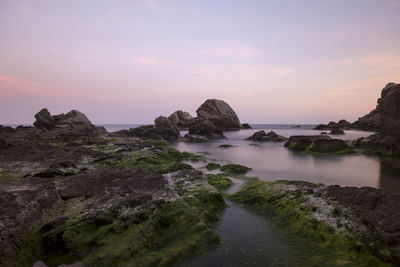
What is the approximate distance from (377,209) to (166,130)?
2378 inches

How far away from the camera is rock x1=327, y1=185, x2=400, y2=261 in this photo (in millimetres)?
6027

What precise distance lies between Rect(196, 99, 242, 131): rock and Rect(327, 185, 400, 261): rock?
3744 inches

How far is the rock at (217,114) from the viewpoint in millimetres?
105875

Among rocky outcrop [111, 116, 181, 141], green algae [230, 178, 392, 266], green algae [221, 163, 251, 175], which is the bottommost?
green algae [221, 163, 251, 175]

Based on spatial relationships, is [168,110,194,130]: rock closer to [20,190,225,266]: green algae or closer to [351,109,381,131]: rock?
[351,109,381,131]: rock

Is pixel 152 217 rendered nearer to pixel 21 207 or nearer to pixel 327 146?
pixel 21 207

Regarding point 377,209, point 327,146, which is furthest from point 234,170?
point 327,146

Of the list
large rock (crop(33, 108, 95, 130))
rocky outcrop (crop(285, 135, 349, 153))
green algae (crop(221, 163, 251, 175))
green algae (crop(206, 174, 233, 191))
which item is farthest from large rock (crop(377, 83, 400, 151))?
large rock (crop(33, 108, 95, 130))

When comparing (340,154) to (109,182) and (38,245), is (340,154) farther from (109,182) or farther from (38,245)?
(38,245)

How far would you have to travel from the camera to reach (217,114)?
110812mm

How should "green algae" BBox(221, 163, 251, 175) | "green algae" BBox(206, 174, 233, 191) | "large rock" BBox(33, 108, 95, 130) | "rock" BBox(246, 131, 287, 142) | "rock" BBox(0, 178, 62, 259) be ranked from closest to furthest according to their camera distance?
"rock" BBox(0, 178, 62, 259) → "green algae" BBox(206, 174, 233, 191) → "green algae" BBox(221, 163, 251, 175) → "rock" BBox(246, 131, 287, 142) → "large rock" BBox(33, 108, 95, 130)

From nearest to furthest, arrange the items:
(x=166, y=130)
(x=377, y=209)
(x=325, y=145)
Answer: (x=377, y=209)
(x=325, y=145)
(x=166, y=130)

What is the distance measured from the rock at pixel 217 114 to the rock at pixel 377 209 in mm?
95101

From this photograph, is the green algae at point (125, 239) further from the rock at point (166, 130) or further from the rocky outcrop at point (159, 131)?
the rock at point (166, 130)
